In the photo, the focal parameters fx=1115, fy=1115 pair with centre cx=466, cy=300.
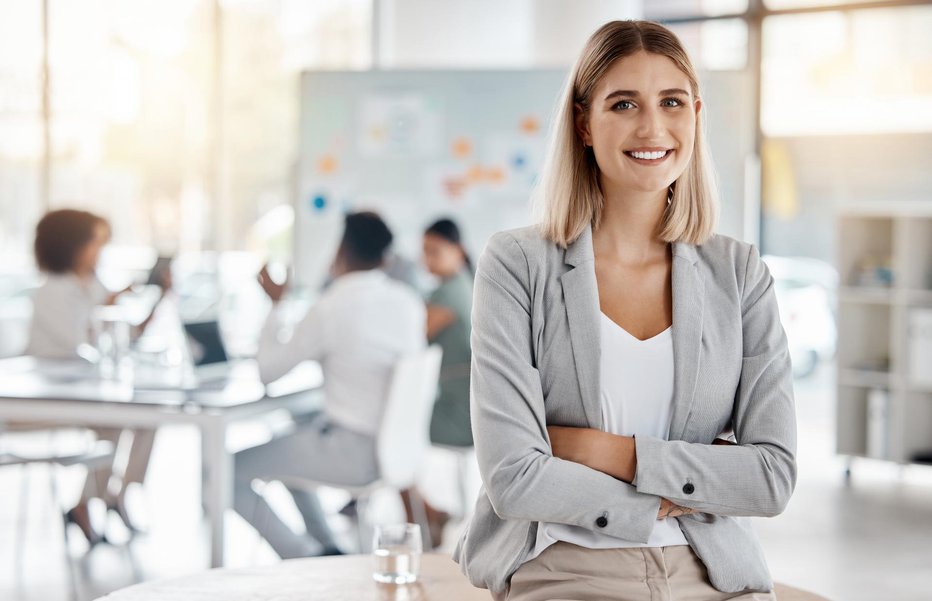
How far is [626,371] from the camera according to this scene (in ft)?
5.62

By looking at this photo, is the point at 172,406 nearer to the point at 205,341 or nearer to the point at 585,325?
the point at 205,341

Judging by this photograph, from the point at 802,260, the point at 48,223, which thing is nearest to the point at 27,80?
the point at 48,223

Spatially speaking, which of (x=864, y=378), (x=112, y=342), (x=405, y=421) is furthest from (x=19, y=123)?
(x=864, y=378)

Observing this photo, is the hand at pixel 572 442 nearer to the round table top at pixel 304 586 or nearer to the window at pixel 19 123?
the round table top at pixel 304 586

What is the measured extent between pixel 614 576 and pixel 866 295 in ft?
16.8

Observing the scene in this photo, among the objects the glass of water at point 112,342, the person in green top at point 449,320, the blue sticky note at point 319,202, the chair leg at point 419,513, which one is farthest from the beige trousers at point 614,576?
the blue sticky note at point 319,202

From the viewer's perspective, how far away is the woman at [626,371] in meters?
1.64

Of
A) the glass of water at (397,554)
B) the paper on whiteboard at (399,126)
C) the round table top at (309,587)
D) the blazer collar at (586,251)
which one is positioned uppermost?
the paper on whiteboard at (399,126)

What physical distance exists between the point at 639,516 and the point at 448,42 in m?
6.53

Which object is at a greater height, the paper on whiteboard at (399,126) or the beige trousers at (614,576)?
the paper on whiteboard at (399,126)

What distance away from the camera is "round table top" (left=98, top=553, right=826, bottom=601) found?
5.98ft

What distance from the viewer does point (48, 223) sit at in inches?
194

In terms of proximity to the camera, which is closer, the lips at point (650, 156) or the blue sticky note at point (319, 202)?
the lips at point (650, 156)

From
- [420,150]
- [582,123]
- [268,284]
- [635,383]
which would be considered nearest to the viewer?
[635,383]
